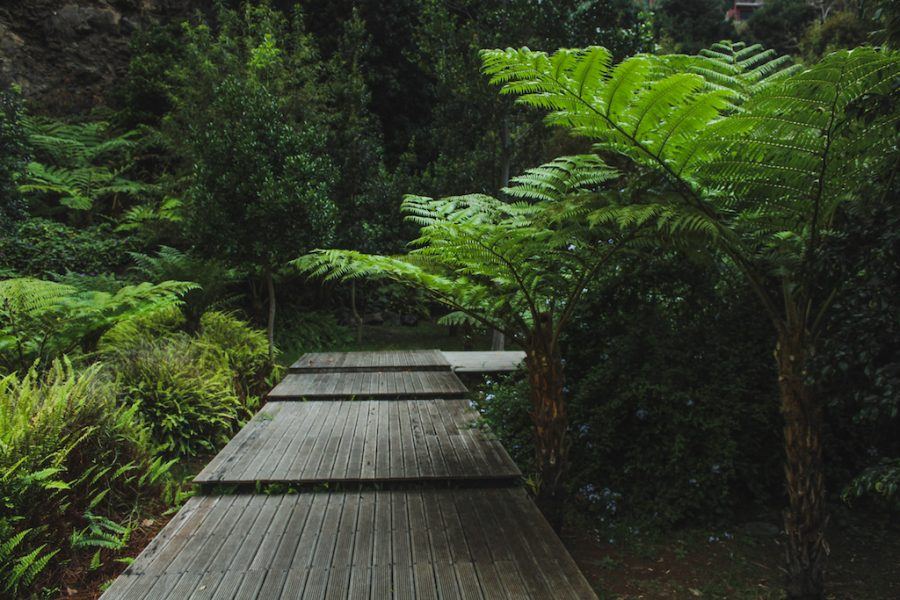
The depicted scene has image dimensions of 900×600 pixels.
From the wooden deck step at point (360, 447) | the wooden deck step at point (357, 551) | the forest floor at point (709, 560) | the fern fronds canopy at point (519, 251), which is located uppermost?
the fern fronds canopy at point (519, 251)

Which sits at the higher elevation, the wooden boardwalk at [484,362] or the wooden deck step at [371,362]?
the wooden boardwalk at [484,362]

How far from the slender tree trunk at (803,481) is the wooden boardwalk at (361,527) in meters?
0.86

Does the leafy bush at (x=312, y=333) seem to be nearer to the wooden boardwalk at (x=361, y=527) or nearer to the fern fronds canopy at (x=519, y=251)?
the wooden boardwalk at (x=361, y=527)

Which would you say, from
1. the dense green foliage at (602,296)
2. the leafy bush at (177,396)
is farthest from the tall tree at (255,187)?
the leafy bush at (177,396)

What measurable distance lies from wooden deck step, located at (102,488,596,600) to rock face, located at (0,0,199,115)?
48.1ft

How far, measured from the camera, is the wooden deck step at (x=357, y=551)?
1979 mm

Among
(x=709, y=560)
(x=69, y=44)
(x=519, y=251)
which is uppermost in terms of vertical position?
(x=69, y=44)

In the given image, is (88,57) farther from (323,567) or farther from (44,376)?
(323,567)

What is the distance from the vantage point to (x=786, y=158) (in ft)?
6.84

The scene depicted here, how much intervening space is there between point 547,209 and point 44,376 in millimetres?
4201

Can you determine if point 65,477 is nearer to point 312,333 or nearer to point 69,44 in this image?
point 312,333

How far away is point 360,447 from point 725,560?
2064mm

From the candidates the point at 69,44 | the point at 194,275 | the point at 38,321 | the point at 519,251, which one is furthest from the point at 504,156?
the point at 69,44

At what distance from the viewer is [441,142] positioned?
8820mm
